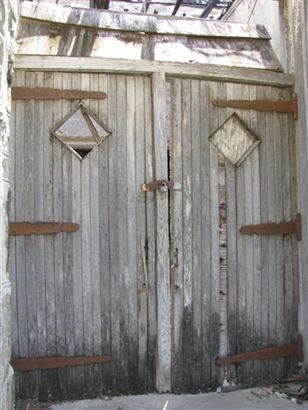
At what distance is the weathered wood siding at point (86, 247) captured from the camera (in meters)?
3.67

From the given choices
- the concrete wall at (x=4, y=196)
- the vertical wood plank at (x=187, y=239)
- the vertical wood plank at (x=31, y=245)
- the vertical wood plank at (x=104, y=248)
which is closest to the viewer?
the concrete wall at (x=4, y=196)

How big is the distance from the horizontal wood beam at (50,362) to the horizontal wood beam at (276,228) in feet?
5.01

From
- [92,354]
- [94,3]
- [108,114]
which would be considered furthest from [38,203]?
[94,3]

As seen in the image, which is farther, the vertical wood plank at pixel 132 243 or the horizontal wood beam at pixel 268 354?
the horizontal wood beam at pixel 268 354

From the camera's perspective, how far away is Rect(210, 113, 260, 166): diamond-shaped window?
4.01 m

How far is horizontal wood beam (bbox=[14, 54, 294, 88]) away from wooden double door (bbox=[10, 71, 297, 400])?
6 cm

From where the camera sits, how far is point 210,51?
422 centimetres

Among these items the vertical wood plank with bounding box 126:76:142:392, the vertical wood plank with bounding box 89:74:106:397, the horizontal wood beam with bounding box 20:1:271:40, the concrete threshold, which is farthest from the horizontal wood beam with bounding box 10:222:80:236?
the horizontal wood beam with bounding box 20:1:271:40

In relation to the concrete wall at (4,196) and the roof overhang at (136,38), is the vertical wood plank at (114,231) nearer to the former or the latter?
the roof overhang at (136,38)

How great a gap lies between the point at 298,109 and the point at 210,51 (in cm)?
91

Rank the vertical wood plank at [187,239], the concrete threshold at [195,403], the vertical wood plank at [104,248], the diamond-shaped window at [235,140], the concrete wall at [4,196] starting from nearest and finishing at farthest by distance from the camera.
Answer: the concrete wall at [4,196]
the concrete threshold at [195,403]
the vertical wood plank at [104,248]
the vertical wood plank at [187,239]
the diamond-shaped window at [235,140]

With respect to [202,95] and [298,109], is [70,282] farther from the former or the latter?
[298,109]

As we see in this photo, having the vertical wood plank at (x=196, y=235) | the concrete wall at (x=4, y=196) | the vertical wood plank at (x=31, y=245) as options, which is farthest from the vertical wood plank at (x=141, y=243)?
the concrete wall at (x=4, y=196)

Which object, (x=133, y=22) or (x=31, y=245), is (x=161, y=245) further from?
(x=133, y=22)
